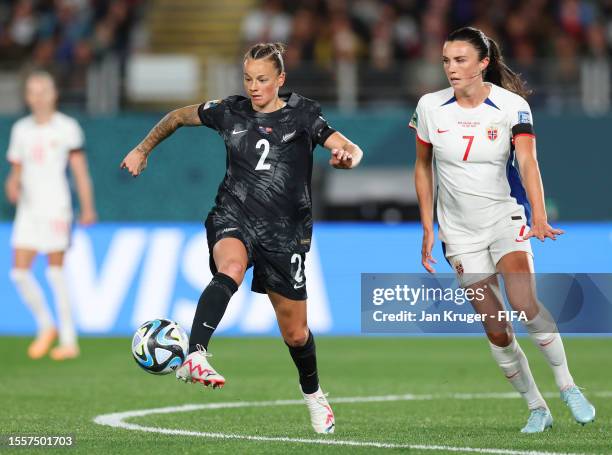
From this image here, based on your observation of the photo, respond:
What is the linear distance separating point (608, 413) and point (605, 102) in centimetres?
1206

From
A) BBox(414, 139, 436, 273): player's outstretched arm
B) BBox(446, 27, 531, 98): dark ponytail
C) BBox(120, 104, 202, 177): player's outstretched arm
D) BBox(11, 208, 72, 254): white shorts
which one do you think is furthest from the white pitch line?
BBox(11, 208, 72, 254): white shorts

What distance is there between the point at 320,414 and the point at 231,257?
1.20m

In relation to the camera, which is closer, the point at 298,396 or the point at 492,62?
the point at 492,62

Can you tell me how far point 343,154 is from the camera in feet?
24.7

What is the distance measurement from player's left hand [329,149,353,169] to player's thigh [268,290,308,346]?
987 mm

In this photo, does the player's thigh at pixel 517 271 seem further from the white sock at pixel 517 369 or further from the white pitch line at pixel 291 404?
the white pitch line at pixel 291 404

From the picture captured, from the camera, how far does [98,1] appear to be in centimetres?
2383

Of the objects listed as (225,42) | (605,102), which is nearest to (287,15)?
(225,42)

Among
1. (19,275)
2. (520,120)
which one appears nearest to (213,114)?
(520,120)

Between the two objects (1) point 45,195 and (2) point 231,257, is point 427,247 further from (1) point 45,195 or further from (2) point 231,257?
(1) point 45,195

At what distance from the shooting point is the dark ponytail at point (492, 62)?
8.24 m

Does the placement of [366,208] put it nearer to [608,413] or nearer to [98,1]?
[98,1]

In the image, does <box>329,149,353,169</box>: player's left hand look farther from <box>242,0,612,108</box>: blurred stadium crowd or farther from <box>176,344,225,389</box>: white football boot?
<box>242,0,612,108</box>: blurred stadium crowd

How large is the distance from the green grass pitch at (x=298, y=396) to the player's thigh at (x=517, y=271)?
0.76 meters
